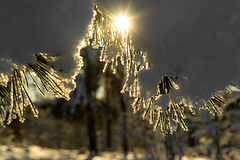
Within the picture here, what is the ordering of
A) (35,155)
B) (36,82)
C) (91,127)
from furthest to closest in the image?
(91,127) → (35,155) → (36,82)

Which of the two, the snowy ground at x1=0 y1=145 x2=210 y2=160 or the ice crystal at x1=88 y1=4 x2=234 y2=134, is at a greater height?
the snowy ground at x1=0 y1=145 x2=210 y2=160

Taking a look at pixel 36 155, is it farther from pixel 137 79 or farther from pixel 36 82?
pixel 137 79

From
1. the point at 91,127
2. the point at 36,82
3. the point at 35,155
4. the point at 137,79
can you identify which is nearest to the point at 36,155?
the point at 35,155

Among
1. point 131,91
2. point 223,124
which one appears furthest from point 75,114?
point 131,91

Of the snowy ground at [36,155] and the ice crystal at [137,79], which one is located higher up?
the snowy ground at [36,155]

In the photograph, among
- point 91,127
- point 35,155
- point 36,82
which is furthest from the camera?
point 91,127

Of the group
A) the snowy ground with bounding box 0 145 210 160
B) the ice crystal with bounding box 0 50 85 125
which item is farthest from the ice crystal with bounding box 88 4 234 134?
the snowy ground with bounding box 0 145 210 160

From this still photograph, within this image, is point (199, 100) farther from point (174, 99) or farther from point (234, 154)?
point (234, 154)

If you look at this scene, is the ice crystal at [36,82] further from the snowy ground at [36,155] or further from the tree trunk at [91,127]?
the tree trunk at [91,127]

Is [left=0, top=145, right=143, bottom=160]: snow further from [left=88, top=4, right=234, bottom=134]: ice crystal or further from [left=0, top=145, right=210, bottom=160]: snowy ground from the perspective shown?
[left=88, top=4, right=234, bottom=134]: ice crystal

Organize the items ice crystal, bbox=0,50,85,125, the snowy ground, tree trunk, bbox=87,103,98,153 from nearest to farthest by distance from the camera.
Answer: ice crystal, bbox=0,50,85,125 < the snowy ground < tree trunk, bbox=87,103,98,153

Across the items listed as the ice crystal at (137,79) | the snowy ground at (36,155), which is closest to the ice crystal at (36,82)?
the ice crystal at (137,79)
